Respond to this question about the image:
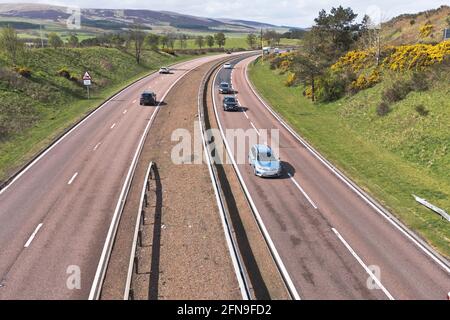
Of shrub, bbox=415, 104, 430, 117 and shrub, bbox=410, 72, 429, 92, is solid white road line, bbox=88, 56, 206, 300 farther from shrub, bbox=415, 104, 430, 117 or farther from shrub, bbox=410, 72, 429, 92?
shrub, bbox=410, 72, 429, 92

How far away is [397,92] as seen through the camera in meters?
40.6

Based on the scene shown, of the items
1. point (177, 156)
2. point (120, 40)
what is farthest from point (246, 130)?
point (120, 40)

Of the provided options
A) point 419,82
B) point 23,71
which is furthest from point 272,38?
point 419,82

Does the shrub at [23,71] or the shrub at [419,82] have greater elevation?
the shrub at [23,71]

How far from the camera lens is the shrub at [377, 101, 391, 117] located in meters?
39.3

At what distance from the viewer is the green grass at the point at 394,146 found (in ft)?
76.6

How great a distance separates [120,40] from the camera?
308 ft

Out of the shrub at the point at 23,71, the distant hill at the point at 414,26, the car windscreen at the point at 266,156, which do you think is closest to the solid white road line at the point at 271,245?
the car windscreen at the point at 266,156

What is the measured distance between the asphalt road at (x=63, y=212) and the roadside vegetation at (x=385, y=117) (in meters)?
15.6

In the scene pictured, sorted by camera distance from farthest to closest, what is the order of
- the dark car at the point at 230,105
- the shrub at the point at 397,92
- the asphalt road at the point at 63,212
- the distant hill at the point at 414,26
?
the distant hill at the point at 414,26
the dark car at the point at 230,105
the shrub at the point at 397,92
the asphalt road at the point at 63,212

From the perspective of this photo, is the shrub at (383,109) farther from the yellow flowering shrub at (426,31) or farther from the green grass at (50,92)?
the yellow flowering shrub at (426,31)
